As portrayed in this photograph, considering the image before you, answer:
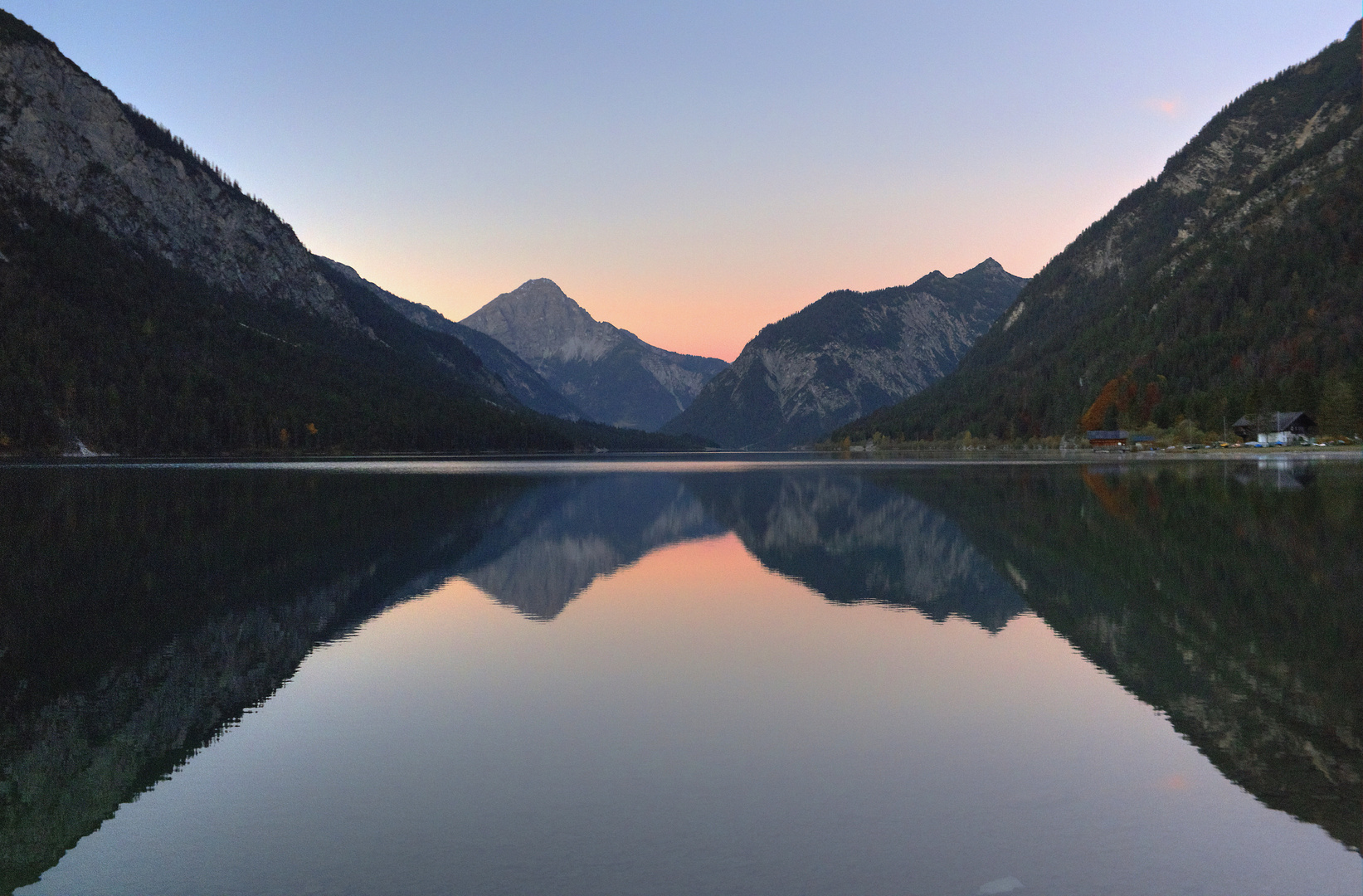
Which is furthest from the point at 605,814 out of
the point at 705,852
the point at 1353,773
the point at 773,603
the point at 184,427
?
the point at 184,427

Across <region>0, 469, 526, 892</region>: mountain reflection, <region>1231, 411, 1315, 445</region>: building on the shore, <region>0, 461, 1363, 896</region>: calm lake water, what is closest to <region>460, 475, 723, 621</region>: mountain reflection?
<region>0, 461, 1363, 896</region>: calm lake water

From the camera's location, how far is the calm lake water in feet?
30.0

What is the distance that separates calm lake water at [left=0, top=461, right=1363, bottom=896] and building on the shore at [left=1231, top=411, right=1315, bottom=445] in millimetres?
130557

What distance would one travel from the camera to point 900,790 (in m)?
10.9

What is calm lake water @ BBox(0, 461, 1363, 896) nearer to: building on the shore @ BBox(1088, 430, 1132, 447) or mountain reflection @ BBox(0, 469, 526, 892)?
mountain reflection @ BBox(0, 469, 526, 892)

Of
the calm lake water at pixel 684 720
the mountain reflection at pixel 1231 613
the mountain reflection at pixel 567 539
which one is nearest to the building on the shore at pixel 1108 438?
the mountain reflection at pixel 1231 613

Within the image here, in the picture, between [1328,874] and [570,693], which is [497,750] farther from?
[1328,874]

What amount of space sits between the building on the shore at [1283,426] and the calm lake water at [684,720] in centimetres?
13056

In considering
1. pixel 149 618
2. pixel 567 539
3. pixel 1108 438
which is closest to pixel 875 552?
pixel 567 539

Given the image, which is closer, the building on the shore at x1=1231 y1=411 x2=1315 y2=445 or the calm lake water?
the calm lake water

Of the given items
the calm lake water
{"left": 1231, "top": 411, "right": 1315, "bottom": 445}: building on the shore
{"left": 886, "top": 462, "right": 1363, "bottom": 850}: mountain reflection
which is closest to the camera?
the calm lake water

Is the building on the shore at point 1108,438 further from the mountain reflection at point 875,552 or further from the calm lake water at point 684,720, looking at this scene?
the calm lake water at point 684,720

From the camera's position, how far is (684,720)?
1428cm

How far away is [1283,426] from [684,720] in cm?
16239
